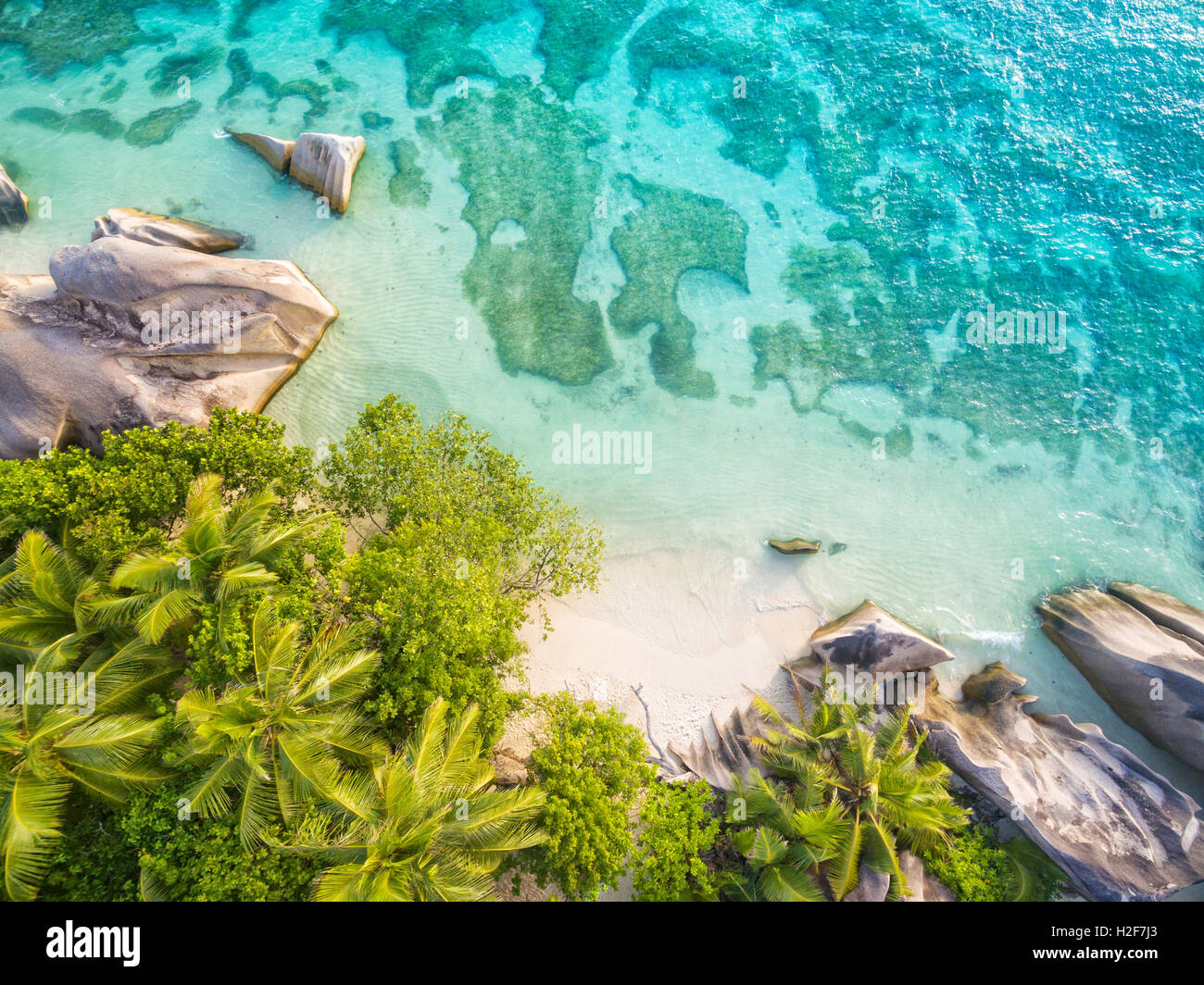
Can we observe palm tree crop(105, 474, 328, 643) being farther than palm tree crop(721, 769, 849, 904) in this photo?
No

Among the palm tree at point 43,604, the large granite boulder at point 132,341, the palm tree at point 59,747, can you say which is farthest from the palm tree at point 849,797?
the large granite boulder at point 132,341

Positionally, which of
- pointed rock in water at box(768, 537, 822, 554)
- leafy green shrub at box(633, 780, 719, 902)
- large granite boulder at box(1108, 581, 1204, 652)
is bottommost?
leafy green shrub at box(633, 780, 719, 902)

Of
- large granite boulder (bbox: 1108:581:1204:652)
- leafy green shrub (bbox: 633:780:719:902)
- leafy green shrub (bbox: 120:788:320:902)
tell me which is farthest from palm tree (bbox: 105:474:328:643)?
large granite boulder (bbox: 1108:581:1204:652)

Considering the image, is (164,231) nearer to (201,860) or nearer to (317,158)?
(317,158)

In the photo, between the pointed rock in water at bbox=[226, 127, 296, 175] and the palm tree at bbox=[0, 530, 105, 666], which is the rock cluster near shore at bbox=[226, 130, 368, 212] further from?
the palm tree at bbox=[0, 530, 105, 666]

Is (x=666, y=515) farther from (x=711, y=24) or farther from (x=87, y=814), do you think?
(x=711, y=24)

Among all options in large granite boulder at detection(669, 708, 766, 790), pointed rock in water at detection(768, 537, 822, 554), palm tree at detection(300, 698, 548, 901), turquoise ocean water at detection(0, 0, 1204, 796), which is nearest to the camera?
palm tree at detection(300, 698, 548, 901)
